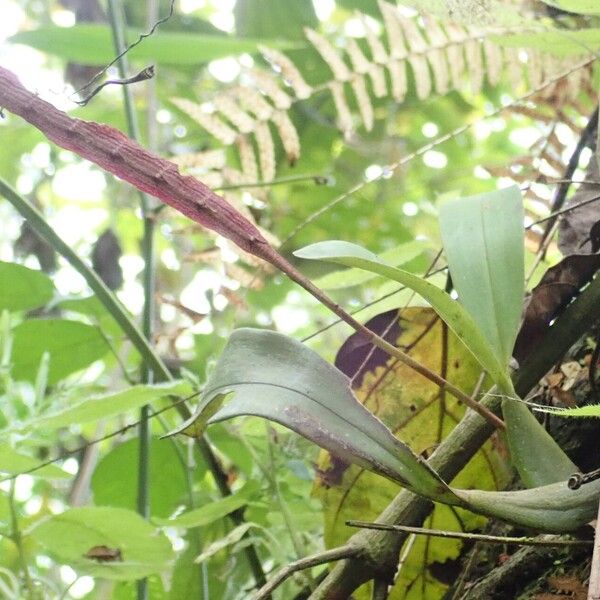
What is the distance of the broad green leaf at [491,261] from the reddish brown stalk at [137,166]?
0.30 feet

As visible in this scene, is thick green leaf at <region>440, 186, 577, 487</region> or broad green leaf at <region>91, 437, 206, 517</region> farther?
broad green leaf at <region>91, 437, 206, 517</region>

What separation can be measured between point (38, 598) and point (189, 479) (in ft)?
0.50

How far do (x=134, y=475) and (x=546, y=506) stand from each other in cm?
46

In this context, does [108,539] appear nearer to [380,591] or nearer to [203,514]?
[203,514]

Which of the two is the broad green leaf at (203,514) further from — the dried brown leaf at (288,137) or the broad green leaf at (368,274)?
the dried brown leaf at (288,137)

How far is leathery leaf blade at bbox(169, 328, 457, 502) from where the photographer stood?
341mm

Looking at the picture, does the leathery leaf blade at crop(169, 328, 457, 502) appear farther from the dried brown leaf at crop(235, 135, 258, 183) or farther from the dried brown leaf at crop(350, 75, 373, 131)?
the dried brown leaf at crop(350, 75, 373, 131)

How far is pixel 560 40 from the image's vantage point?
21.6 inches

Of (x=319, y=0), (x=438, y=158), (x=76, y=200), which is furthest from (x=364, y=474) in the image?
(x=76, y=200)

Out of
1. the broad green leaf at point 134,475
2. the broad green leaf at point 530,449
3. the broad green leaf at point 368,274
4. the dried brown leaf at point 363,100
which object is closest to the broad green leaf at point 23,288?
the broad green leaf at point 134,475

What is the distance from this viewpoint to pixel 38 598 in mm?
575

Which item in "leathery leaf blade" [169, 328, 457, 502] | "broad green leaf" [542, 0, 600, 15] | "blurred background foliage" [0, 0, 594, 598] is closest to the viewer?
"leathery leaf blade" [169, 328, 457, 502]

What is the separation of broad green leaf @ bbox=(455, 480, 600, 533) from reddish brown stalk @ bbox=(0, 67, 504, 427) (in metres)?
0.12

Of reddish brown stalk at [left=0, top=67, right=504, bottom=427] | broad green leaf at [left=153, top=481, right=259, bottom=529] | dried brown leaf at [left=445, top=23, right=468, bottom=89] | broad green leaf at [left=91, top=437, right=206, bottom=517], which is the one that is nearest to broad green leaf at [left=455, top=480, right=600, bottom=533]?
reddish brown stalk at [left=0, top=67, right=504, bottom=427]
